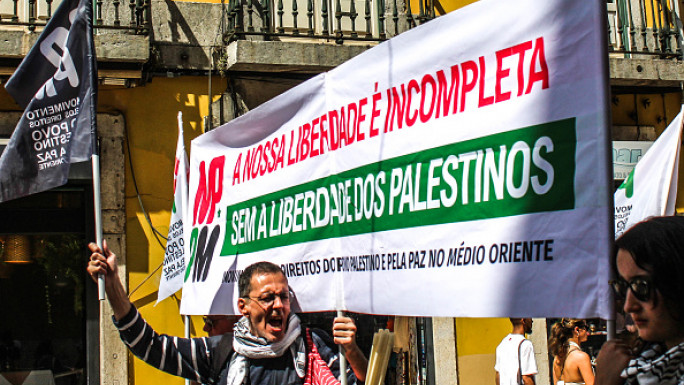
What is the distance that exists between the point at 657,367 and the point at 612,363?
0.17m

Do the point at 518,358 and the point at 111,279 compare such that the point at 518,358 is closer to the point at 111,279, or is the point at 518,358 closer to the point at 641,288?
the point at 111,279

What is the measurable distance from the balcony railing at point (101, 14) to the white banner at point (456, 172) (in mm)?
4797

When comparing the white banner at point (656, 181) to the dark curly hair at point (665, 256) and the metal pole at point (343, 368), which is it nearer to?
the metal pole at point (343, 368)

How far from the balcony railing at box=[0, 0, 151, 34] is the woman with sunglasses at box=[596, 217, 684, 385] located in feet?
24.3

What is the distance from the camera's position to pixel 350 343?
3.51 m

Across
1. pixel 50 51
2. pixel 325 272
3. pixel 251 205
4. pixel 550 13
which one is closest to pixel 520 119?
pixel 550 13

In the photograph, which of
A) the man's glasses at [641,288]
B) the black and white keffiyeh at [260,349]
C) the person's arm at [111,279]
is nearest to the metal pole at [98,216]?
the person's arm at [111,279]

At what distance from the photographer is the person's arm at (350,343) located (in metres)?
3.49

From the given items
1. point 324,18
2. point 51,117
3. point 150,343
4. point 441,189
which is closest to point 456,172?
point 441,189

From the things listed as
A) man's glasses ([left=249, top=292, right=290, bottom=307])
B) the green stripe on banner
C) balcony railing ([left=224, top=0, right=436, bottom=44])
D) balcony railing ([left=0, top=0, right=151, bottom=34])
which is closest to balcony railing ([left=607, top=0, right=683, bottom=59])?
balcony railing ([left=224, top=0, right=436, bottom=44])

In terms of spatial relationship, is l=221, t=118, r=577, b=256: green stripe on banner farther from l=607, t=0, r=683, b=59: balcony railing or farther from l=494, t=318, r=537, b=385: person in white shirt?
l=607, t=0, r=683, b=59: balcony railing

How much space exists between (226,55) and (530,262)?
7021 mm

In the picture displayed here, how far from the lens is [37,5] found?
9148 millimetres

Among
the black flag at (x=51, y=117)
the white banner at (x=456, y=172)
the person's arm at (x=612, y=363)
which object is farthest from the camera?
the black flag at (x=51, y=117)
